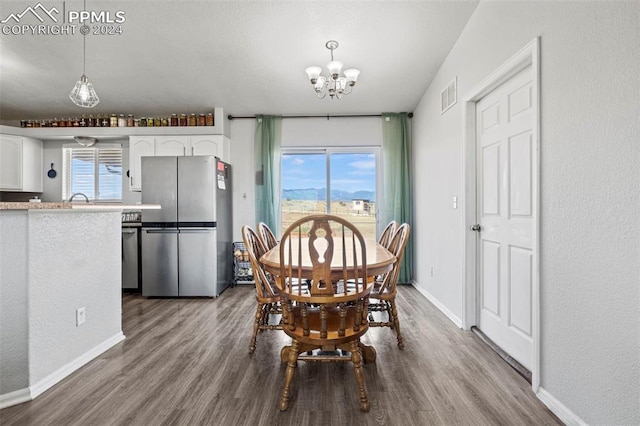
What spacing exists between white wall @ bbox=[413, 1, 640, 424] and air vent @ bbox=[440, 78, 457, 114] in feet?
2.83

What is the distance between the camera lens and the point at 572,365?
58.5 inches

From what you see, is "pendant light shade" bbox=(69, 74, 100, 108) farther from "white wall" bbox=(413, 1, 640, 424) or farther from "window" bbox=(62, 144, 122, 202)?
"white wall" bbox=(413, 1, 640, 424)

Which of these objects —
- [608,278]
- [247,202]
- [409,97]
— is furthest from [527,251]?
[247,202]

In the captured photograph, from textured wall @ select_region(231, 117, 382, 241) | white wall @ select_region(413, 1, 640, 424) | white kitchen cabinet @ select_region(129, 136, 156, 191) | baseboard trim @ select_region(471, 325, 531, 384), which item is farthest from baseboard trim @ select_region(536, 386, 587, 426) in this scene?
white kitchen cabinet @ select_region(129, 136, 156, 191)

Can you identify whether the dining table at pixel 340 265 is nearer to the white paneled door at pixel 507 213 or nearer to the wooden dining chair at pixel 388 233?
the wooden dining chair at pixel 388 233

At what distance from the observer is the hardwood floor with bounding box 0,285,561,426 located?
1.54 m

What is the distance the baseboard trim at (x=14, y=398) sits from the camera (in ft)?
5.38

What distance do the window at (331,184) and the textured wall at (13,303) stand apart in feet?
10.1

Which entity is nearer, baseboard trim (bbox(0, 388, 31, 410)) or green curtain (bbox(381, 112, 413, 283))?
baseboard trim (bbox(0, 388, 31, 410))

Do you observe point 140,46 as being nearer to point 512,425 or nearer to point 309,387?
point 309,387

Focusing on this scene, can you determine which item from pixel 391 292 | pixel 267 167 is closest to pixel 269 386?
pixel 391 292

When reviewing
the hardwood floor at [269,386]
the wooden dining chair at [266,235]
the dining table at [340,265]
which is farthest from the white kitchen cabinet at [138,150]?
the dining table at [340,265]

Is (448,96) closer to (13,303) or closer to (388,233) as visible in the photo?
(388,233)

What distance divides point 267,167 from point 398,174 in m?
1.89
